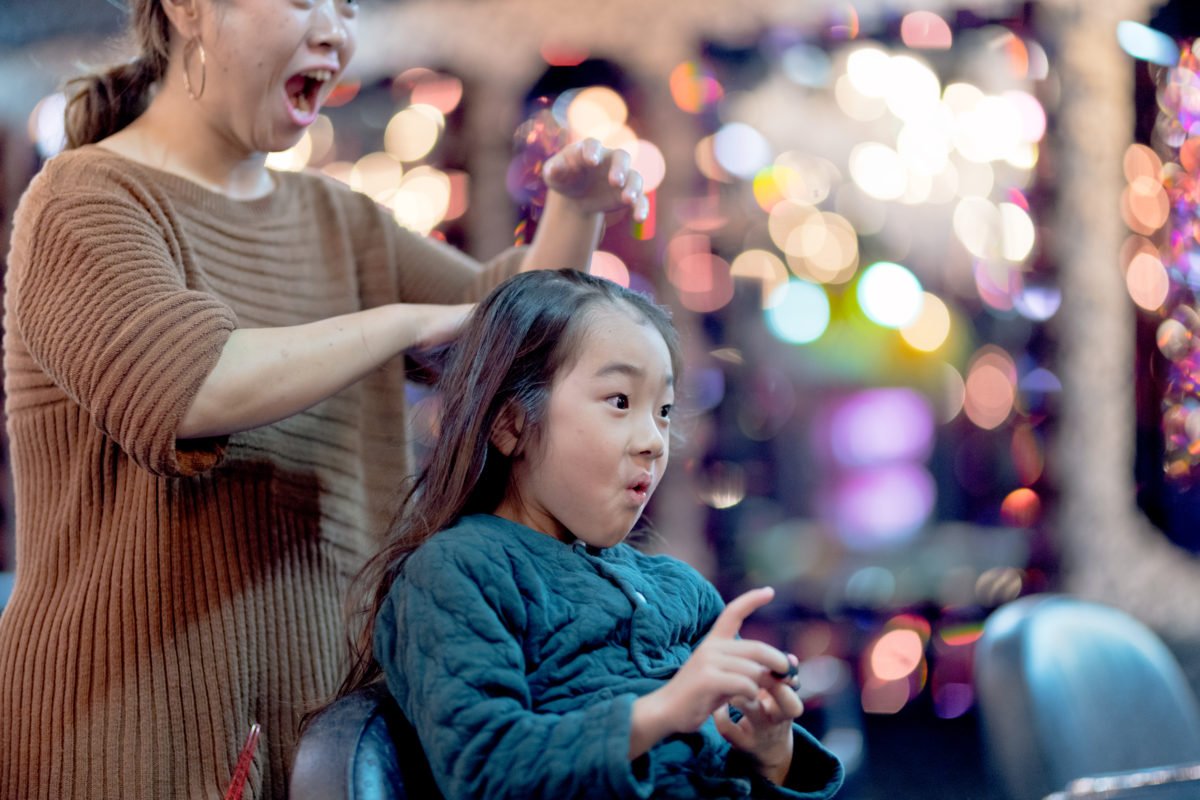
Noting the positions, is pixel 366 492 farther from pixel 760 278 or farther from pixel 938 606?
pixel 938 606

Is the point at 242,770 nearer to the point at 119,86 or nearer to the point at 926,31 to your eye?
the point at 119,86

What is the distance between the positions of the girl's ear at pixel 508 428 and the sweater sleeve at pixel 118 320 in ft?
0.87

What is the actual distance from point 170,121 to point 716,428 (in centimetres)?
213

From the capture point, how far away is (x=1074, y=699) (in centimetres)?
138

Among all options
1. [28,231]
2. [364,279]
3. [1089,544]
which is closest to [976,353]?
[1089,544]

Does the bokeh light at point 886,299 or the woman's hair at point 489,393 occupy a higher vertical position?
the woman's hair at point 489,393

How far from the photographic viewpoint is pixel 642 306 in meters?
1.03

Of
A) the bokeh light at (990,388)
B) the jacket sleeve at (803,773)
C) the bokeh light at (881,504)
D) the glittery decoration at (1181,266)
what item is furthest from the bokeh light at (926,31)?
the jacket sleeve at (803,773)

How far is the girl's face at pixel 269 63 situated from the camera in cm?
102

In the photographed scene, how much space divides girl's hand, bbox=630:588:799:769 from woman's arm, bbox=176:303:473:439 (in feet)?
1.39

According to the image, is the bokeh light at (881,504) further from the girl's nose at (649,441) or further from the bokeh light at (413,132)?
the girl's nose at (649,441)

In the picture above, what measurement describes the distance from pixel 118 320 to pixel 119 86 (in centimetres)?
40

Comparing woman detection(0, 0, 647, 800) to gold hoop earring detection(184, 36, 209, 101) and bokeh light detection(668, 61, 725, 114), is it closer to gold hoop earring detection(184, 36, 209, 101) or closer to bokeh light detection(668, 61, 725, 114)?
gold hoop earring detection(184, 36, 209, 101)

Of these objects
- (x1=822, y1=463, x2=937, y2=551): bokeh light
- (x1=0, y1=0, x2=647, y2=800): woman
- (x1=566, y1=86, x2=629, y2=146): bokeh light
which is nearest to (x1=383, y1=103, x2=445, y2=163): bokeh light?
(x1=566, y1=86, x2=629, y2=146): bokeh light
